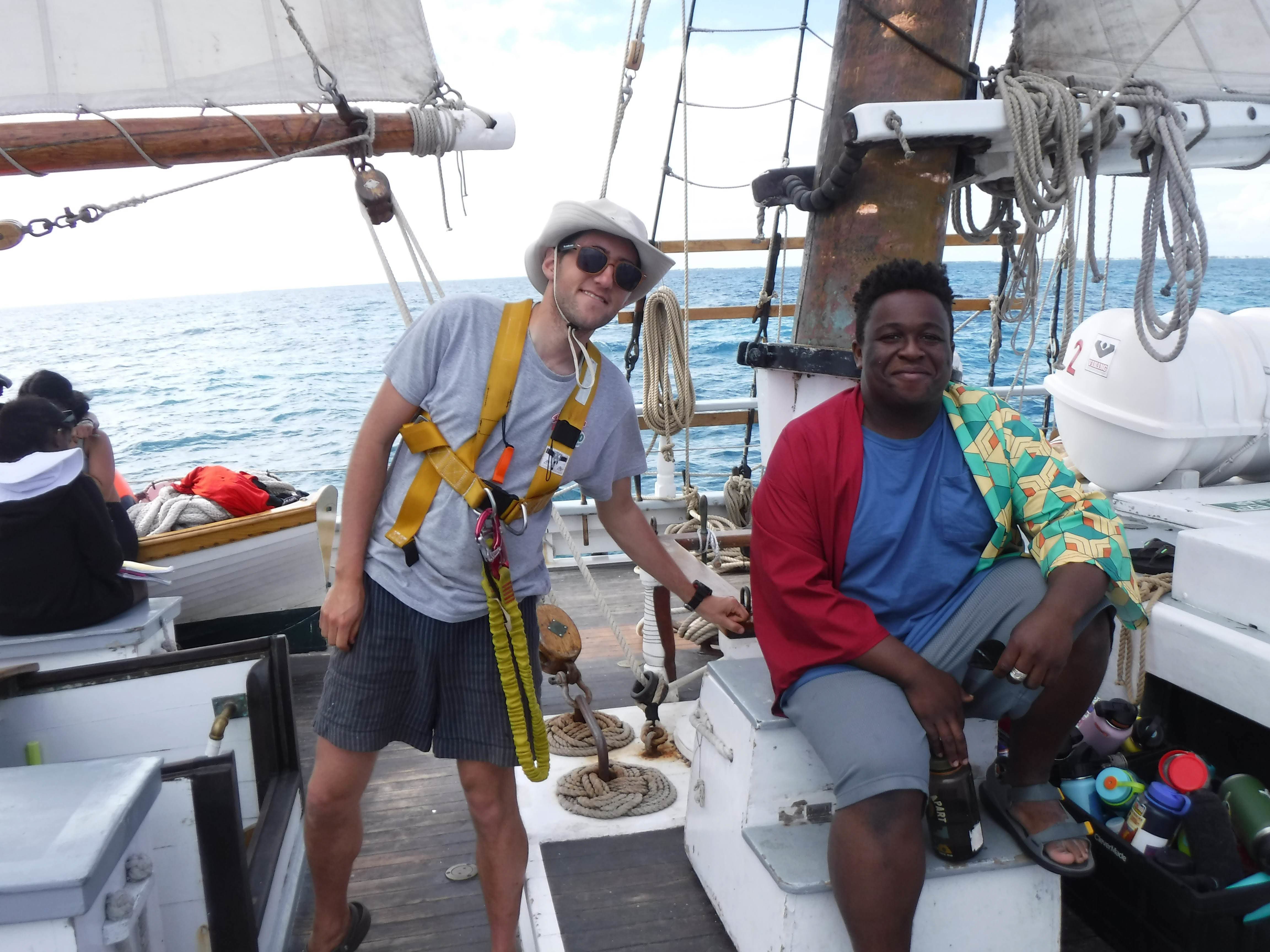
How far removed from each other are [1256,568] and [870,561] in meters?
1.16

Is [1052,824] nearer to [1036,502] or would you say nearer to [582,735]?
[1036,502]

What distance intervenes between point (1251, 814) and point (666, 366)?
3208mm

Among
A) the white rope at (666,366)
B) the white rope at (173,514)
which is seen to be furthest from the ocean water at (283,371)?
the white rope at (173,514)

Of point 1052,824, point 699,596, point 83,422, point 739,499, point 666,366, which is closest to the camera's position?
point 1052,824

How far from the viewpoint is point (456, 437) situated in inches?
72.7

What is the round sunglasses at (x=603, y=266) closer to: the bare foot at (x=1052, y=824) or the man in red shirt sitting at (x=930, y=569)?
the man in red shirt sitting at (x=930, y=569)

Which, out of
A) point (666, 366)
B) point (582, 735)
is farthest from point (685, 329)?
point (582, 735)

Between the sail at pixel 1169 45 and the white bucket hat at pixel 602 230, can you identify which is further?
→ the sail at pixel 1169 45

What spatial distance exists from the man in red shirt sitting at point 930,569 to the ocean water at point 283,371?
94cm

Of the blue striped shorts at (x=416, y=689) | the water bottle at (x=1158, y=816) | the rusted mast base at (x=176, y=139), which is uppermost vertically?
the rusted mast base at (x=176, y=139)

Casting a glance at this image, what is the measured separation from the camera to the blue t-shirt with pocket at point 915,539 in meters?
1.92

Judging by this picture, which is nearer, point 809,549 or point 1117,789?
point 809,549

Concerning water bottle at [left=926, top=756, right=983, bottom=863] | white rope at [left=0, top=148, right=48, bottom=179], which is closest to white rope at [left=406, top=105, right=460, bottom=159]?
white rope at [left=0, top=148, right=48, bottom=179]

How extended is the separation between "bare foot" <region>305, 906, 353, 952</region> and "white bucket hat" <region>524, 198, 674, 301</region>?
148cm
